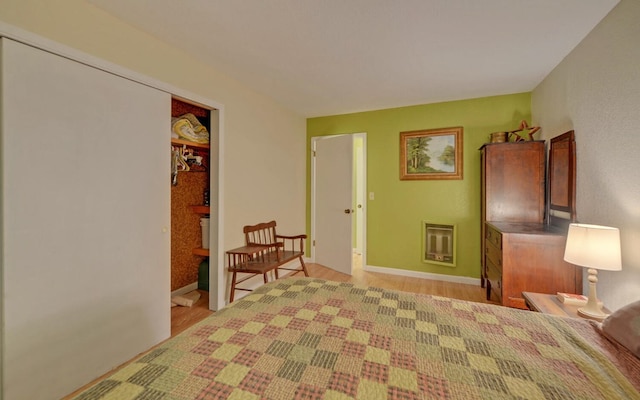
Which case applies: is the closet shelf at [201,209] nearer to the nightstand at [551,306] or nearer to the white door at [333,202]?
the white door at [333,202]

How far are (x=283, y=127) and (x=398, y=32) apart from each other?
210cm

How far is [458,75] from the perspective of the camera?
2662 mm

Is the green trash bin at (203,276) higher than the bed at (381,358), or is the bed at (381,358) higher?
the bed at (381,358)

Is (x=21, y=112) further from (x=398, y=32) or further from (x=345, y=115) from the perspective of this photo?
(x=345, y=115)

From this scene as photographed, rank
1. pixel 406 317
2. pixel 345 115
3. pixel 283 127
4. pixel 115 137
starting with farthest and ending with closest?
pixel 345 115 < pixel 283 127 < pixel 115 137 < pixel 406 317

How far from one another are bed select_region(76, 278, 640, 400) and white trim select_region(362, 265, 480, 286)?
2.34 meters

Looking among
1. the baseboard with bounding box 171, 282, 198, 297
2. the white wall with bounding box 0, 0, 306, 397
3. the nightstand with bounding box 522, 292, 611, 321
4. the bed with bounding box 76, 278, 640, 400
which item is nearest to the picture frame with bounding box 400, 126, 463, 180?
the white wall with bounding box 0, 0, 306, 397

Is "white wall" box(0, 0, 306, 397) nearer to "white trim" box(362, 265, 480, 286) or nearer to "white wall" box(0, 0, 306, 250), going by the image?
"white wall" box(0, 0, 306, 250)

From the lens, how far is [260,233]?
320cm

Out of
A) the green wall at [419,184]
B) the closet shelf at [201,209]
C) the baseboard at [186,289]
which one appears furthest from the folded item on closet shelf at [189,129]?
the green wall at [419,184]

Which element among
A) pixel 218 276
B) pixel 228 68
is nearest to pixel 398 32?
pixel 228 68

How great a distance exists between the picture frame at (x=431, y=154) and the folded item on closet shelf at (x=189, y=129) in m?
2.55

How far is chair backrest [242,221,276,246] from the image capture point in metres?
2.97

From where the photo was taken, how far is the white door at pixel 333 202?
12.5ft
